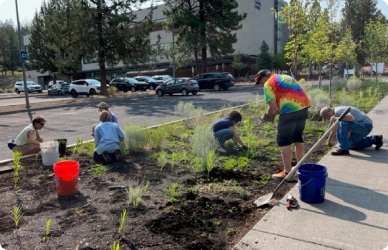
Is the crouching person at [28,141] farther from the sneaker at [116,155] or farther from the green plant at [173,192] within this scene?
the green plant at [173,192]

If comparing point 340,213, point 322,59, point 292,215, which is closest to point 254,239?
point 292,215

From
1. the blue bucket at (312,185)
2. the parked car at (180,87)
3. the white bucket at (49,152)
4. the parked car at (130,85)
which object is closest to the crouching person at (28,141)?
the white bucket at (49,152)

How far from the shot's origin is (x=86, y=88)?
29.5 metres

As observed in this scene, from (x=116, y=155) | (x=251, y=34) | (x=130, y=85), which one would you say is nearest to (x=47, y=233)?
(x=116, y=155)

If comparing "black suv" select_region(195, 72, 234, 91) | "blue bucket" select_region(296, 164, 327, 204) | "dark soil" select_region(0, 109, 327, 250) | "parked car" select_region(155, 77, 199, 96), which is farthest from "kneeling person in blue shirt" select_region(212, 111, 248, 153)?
"black suv" select_region(195, 72, 234, 91)

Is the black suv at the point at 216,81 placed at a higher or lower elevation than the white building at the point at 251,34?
lower

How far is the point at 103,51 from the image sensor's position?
2703 centimetres

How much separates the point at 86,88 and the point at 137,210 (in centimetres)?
2736

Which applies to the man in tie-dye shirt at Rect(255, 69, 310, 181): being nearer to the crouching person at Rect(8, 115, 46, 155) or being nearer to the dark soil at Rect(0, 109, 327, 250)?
the dark soil at Rect(0, 109, 327, 250)

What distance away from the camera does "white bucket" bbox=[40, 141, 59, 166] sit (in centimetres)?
593

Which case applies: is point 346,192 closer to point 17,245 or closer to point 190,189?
point 190,189

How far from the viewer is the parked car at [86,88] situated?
96.2ft

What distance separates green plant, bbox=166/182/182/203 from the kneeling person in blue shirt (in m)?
1.98

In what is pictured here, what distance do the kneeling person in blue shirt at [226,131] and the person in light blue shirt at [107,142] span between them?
193 cm
